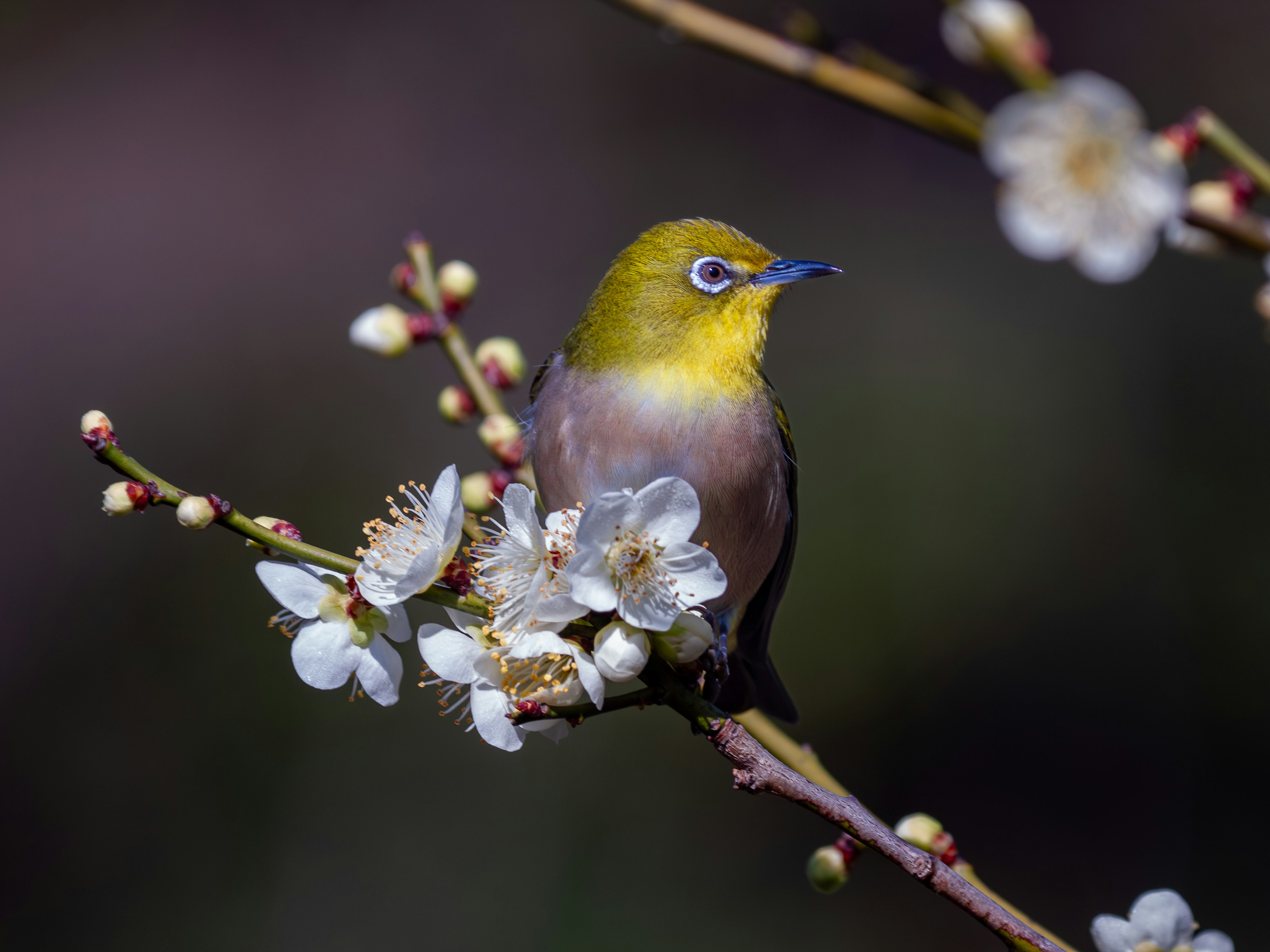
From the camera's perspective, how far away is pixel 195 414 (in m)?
5.84

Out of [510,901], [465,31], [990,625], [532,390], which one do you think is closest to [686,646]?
[532,390]

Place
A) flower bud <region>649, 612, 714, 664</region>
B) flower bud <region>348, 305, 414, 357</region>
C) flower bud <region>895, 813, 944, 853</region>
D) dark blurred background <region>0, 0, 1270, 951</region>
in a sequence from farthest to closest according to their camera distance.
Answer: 1. dark blurred background <region>0, 0, 1270, 951</region>
2. flower bud <region>348, 305, 414, 357</region>
3. flower bud <region>895, 813, 944, 853</region>
4. flower bud <region>649, 612, 714, 664</region>

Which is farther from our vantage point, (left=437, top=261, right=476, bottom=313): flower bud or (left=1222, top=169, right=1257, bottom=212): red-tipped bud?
(left=437, top=261, right=476, bottom=313): flower bud

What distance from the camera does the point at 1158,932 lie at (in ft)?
4.96

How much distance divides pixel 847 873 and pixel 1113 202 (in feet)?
3.92

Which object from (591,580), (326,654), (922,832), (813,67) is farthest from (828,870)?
(813,67)

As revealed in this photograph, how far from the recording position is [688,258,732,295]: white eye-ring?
8.00 ft

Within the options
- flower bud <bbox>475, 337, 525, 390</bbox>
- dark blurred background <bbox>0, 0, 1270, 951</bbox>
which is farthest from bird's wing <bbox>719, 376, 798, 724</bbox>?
dark blurred background <bbox>0, 0, 1270, 951</bbox>

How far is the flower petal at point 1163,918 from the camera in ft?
4.94

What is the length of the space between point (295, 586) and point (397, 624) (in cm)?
16

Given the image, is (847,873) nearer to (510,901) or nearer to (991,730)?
(510,901)

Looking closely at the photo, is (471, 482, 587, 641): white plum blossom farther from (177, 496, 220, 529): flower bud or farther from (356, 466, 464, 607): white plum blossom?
(177, 496, 220, 529): flower bud

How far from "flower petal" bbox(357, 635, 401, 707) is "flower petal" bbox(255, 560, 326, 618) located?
0.10 metres

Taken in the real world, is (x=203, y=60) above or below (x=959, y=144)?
above
